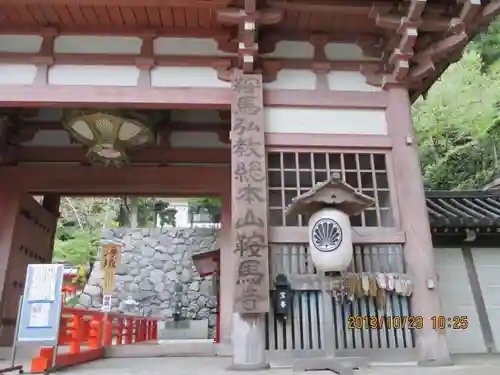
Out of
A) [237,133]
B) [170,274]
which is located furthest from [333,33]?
[170,274]

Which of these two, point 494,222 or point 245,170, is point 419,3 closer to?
point 245,170

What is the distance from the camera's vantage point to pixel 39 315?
14.7ft

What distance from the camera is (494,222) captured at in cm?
689

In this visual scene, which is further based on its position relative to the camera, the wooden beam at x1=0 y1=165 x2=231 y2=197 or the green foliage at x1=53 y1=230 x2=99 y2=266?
the green foliage at x1=53 y1=230 x2=99 y2=266

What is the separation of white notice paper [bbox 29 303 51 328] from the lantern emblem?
9.24ft

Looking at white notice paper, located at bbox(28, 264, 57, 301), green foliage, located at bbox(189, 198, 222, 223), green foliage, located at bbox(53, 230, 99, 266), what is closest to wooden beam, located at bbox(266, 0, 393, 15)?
white notice paper, located at bbox(28, 264, 57, 301)

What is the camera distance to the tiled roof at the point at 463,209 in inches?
271

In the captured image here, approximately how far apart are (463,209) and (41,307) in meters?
6.73

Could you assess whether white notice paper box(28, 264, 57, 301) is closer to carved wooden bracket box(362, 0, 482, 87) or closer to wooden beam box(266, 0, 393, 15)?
wooden beam box(266, 0, 393, 15)

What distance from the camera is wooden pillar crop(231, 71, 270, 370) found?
468 centimetres

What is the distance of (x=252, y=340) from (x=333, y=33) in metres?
4.13

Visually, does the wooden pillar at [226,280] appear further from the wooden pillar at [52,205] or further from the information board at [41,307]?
the wooden pillar at [52,205]

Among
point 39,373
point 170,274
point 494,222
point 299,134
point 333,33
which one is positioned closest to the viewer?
point 39,373
